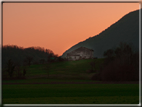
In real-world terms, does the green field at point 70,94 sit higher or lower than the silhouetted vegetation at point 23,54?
lower

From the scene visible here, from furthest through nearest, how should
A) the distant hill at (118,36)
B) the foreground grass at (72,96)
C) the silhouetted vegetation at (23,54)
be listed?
the distant hill at (118,36)
the silhouetted vegetation at (23,54)
the foreground grass at (72,96)

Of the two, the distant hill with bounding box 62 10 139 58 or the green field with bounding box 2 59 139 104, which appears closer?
the green field with bounding box 2 59 139 104

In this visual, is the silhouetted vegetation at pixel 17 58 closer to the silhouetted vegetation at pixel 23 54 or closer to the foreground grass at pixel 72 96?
the silhouetted vegetation at pixel 23 54

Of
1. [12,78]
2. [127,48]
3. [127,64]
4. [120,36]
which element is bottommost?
[12,78]

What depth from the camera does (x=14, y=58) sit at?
234 feet

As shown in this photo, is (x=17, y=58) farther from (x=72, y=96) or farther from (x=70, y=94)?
(x=72, y=96)

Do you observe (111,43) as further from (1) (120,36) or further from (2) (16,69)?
A: (2) (16,69)

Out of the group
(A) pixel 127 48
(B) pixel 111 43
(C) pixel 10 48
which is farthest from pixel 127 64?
(B) pixel 111 43

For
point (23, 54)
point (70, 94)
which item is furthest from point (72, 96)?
point (23, 54)

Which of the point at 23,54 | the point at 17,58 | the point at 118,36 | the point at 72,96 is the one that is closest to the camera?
the point at 72,96

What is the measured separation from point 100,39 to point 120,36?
11693 millimetres

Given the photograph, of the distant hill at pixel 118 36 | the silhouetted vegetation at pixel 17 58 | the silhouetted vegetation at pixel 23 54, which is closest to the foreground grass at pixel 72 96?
the silhouetted vegetation at pixel 17 58

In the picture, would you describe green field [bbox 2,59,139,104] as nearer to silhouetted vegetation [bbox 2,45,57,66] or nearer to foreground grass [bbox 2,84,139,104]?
foreground grass [bbox 2,84,139,104]

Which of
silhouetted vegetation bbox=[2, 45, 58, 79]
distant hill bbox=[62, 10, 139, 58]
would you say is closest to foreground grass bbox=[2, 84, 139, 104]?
silhouetted vegetation bbox=[2, 45, 58, 79]
